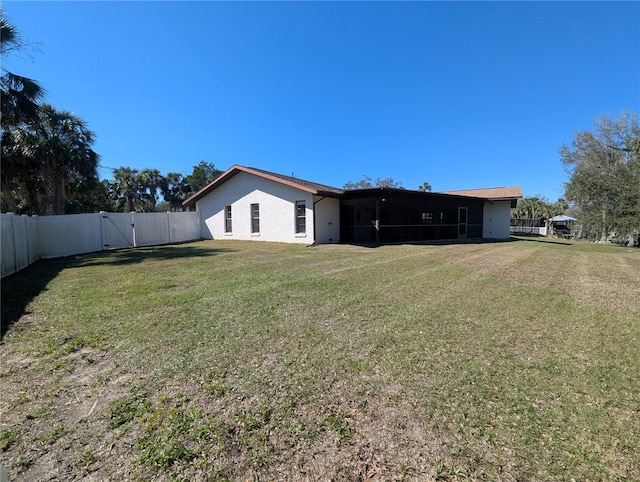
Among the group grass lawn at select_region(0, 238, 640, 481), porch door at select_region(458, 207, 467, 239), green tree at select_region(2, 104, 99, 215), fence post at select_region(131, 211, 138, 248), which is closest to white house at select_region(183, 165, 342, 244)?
fence post at select_region(131, 211, 138, 248)

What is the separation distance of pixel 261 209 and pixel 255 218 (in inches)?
33.5

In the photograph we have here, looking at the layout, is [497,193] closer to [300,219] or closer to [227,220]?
[300,219]

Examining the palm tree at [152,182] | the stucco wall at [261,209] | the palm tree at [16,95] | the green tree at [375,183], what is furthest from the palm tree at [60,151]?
the green tree at [375,183]

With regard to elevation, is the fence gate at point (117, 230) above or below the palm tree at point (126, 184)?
below

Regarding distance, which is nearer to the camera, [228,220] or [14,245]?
[14,245]

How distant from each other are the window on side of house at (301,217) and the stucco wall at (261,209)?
215mm

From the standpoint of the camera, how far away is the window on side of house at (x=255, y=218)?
56.0 ft

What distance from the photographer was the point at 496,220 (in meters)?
20.1

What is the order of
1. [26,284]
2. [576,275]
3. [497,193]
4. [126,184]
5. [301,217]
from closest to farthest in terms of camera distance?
[26,284]
[576,275]
[301,217]
[497,193]
[126,184]

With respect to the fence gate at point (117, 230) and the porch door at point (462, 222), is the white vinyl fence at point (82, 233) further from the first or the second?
the porch door at point (462, 222)

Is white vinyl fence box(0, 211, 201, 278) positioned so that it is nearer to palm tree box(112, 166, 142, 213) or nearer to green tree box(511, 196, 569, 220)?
palm tree box(112, 166, 142, 213)

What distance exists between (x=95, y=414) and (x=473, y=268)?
8.66 meters

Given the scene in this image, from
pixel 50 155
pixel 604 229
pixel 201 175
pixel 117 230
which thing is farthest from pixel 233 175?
pixel 201 175

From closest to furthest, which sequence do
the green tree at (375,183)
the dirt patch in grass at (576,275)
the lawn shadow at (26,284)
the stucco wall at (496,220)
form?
1. the lawn shadow at (26,284)
2. the dirt patch in grass at (576,275)
3. the stucco wall at (496,220)
4. the green tree at (375,183)
